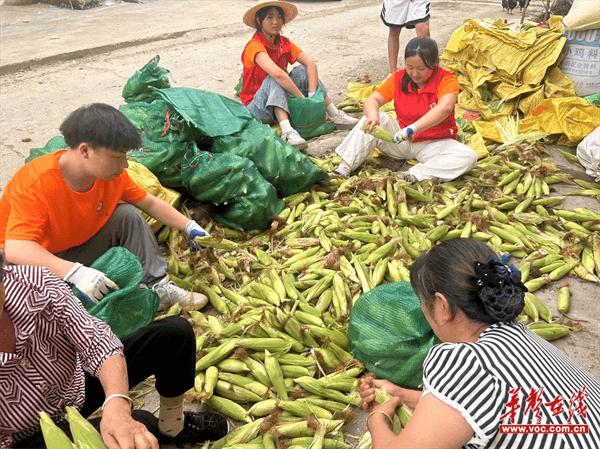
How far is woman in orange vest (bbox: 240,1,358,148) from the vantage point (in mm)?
5379

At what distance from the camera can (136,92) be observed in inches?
192

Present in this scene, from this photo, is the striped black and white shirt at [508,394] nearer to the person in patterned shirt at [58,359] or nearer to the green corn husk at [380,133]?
the person in patterned shirt at [58,359]

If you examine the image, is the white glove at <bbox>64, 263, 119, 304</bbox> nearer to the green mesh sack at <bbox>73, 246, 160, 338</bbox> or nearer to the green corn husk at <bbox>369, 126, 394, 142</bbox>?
the green mesh sack at <bbox>73, 246, 160, 338</bbox>

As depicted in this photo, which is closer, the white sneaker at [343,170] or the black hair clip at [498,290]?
the black hair clip at [498,290]

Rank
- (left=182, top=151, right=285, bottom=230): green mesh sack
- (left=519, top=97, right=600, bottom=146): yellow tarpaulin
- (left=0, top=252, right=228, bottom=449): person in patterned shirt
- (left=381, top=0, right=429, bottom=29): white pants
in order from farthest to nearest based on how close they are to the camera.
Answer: (left=381, top=0, right=429, bottom=29): white pants < (left=519, top=97, right=600, bottom=146): yellow tarpaulin < (left=182, top=151, right=285, bottom=230): green mesh sack < (left=0, top=252, right=228, bottom=449): person in patterned shirt

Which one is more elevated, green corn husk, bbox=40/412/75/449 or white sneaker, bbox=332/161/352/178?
green corn husk, bbox=40/412/75/449

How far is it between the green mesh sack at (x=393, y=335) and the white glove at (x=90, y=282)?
1.21 m

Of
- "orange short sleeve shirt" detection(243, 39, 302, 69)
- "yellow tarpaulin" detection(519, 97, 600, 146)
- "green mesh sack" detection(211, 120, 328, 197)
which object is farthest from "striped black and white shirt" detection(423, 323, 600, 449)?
"yellow tarpaulin" detection(519, 97, 600, 146)

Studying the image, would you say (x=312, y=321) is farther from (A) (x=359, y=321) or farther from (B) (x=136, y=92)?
(B) (x=136, y=92)

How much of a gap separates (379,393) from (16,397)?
1391 millimetres

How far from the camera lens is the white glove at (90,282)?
8.68ft

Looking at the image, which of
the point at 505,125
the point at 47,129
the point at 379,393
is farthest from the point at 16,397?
the point at 505,125

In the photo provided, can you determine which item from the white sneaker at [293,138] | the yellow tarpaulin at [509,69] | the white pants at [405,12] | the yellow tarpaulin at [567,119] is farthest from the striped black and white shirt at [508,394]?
the white pants at [405,12]

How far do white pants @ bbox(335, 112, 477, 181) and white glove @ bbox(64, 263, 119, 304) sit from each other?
104 inches
